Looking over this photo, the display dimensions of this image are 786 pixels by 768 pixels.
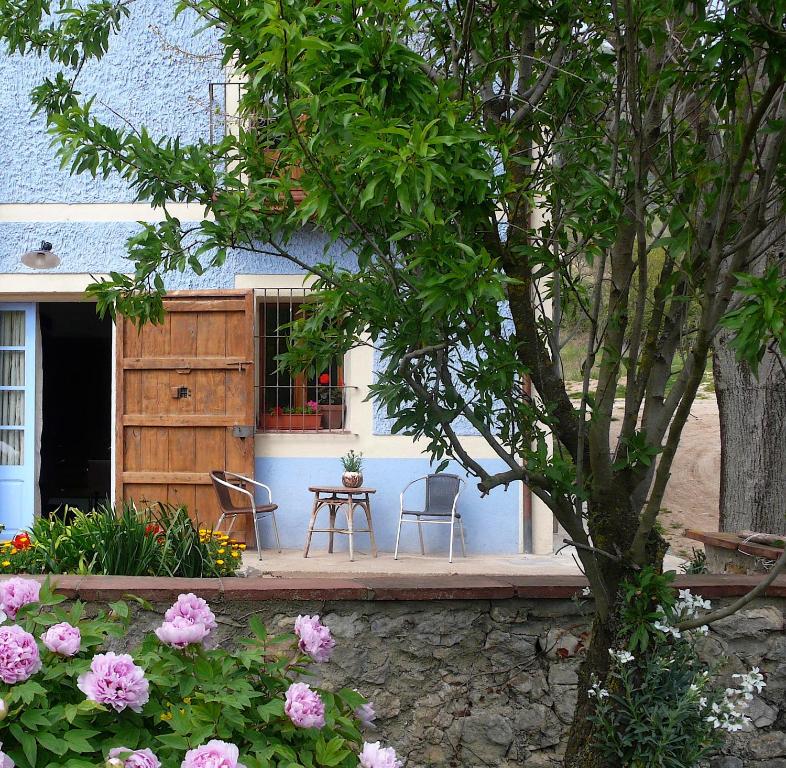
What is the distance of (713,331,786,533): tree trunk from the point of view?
5.60m

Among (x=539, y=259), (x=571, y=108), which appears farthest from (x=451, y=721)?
(x=571, y=108)

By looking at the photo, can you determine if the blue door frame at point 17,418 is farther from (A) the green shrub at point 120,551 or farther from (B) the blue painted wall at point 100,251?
(A) the green shrub at point 120,551

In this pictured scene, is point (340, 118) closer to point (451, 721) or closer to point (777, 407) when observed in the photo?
point (451, 721)

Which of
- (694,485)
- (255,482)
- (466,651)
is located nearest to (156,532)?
(466,651)

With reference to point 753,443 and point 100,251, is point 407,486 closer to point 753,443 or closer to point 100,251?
point 753,443

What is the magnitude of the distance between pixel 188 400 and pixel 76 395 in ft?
17.8

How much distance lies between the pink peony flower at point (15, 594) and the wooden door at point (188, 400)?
225 inches

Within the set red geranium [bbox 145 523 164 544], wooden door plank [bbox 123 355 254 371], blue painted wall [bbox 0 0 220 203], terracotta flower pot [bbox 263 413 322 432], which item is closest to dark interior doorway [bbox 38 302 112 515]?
blue painted wall [bbox 0 0 220 203]

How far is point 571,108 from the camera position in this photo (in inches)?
122

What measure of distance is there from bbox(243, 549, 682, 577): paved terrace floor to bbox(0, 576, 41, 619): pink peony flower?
441cm

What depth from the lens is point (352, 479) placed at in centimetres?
752

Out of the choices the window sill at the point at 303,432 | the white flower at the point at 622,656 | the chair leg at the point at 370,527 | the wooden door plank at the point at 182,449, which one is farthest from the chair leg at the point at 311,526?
the white flower at the point at 622,656

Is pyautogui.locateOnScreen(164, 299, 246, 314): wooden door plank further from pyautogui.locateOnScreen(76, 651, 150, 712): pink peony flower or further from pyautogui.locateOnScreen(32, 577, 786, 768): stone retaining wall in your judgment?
pyautogui.locateOnScreen(76, 651, 150, 712): pink peony flower

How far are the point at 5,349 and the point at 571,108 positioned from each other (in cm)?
650
